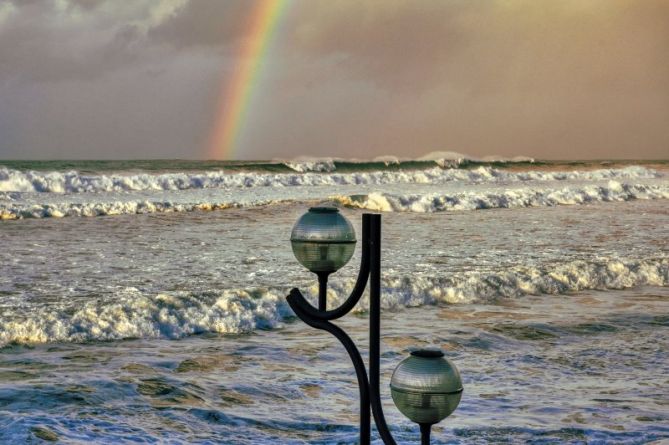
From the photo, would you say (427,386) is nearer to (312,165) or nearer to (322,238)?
(322,238)

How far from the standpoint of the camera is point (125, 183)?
43.8 meters

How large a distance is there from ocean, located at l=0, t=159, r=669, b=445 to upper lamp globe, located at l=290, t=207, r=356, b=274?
9.00ft

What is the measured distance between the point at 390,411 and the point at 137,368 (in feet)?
8.99

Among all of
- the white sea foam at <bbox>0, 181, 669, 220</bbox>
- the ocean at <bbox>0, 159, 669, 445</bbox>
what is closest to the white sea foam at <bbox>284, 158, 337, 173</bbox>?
the white sea foam at <bbox>0, 181, 669, 220</bbox>

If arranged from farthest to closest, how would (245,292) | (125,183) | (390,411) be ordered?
(125,183)
(245,292)
(390,411)

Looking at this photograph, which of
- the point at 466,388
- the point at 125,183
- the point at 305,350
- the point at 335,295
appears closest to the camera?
the point at 466,388

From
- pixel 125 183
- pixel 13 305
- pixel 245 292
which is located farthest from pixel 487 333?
pixel 125 183

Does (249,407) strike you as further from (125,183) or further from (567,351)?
(125,183)

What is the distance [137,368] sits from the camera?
999 cm

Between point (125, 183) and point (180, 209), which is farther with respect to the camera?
point (125, 183)

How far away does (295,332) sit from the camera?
12398 mm

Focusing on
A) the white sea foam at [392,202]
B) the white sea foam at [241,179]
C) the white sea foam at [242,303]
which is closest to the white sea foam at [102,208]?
the white sea foam at [392,202]

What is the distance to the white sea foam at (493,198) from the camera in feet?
117

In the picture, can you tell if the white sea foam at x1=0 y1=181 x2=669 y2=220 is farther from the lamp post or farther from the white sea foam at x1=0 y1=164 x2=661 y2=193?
the lamp post
